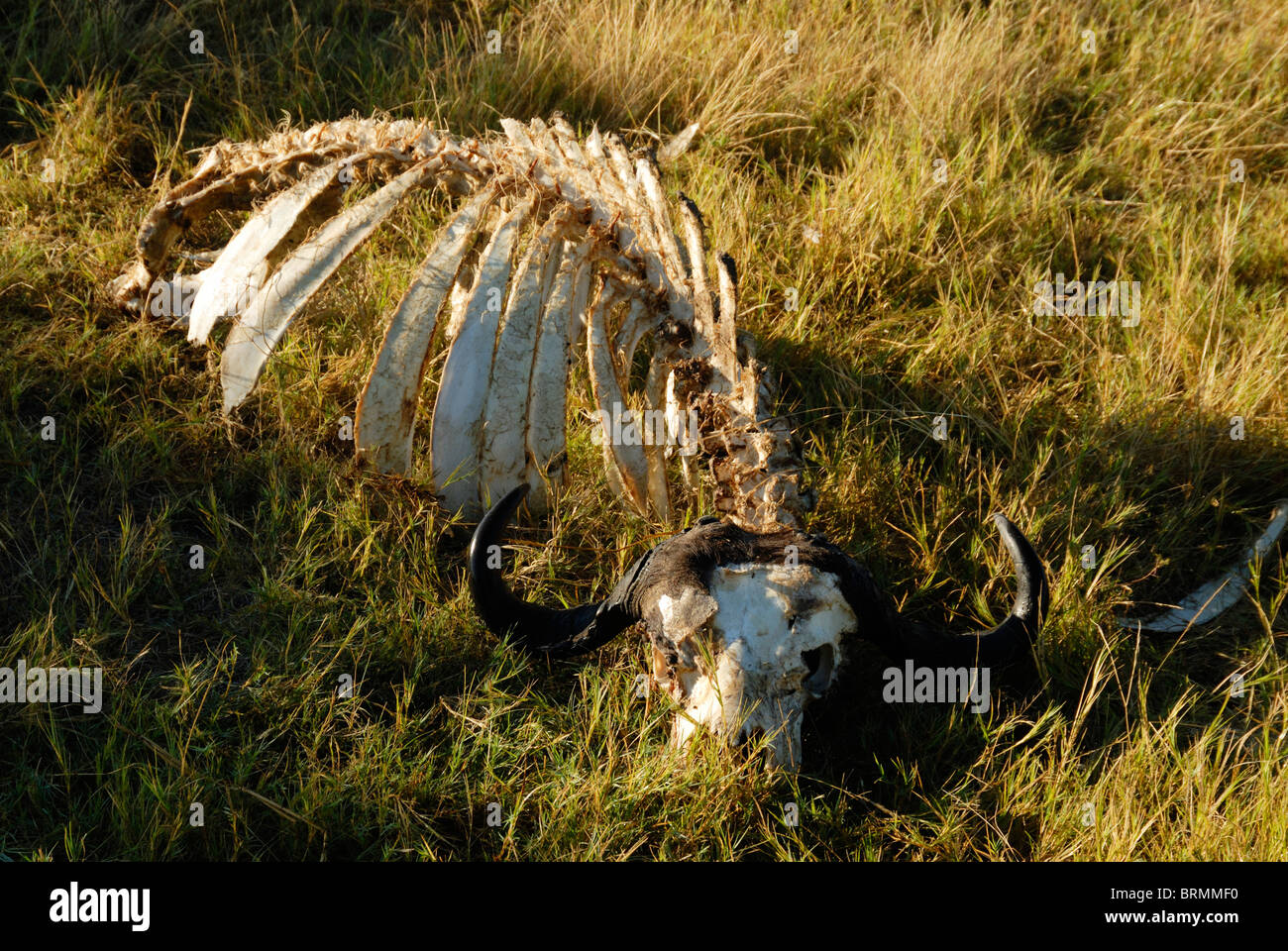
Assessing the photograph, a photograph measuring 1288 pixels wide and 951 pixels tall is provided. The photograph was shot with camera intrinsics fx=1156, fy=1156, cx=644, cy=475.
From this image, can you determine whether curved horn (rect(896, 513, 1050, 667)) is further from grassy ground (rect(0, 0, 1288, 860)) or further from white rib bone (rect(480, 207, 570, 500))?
white rib bone (rect(480, 207, 570, 500))

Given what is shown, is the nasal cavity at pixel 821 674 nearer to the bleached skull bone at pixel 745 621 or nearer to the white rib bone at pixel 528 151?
the bleached skull bone at pixel 745 621

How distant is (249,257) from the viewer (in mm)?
4098

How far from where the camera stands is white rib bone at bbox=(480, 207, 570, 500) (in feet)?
11.9

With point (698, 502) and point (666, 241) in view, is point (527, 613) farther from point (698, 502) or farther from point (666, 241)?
point (666, 241)

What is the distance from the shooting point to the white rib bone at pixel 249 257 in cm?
401

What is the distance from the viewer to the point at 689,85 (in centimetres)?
549

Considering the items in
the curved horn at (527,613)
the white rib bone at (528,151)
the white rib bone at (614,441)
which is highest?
the white rib bone at (528,151)

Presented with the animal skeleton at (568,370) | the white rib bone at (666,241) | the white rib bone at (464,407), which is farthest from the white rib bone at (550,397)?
the white rib bone at (666,241)

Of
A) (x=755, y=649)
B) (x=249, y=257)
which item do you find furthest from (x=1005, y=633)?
(x=249, y=257)

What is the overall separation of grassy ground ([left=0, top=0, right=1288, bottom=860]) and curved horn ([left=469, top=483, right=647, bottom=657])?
0.13 meters

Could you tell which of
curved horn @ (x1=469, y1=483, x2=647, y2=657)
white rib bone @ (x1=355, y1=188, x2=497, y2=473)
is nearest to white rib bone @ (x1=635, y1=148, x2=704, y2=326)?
white rib bone @ (x1=355, y1=188, x2=497, y2=473)

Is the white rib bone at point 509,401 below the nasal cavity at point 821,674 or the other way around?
the other way around

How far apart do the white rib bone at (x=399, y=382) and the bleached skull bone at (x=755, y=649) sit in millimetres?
1221

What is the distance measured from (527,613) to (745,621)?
664 millimetres
